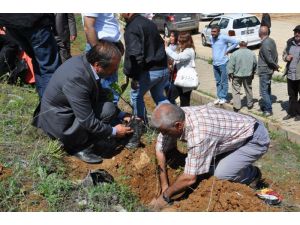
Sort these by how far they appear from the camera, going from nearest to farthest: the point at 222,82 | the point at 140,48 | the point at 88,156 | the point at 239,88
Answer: the point at 88,156 < the point at 140,48 < the point at 239,88 < the point at 222,82

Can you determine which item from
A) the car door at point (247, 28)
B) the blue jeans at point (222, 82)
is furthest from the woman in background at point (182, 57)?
the car door at point (247, 28)

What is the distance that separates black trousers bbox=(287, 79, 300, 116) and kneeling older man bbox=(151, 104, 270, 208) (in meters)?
4.35

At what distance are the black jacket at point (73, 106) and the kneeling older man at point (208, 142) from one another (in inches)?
27.9

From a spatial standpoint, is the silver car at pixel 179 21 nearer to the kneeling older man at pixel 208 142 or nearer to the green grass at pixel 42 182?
the green grass at pixel 42 182

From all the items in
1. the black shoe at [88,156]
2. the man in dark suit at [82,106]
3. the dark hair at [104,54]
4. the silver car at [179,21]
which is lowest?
the silver car at [179,21]

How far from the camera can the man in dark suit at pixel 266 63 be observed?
29.7 feet

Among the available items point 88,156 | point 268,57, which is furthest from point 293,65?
point 88,156

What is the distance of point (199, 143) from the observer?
4012mm

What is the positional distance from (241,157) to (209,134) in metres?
0.63

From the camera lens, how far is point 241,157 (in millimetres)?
4531

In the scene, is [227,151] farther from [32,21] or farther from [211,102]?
[211,102]

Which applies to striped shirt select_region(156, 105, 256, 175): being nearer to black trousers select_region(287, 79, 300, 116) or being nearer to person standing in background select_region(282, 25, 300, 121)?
person standing in background select_region(282, 25, 300, 121)

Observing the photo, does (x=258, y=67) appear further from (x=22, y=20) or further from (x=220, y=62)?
(x=22, y=20)

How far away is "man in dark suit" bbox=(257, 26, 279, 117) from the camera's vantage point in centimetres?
905
